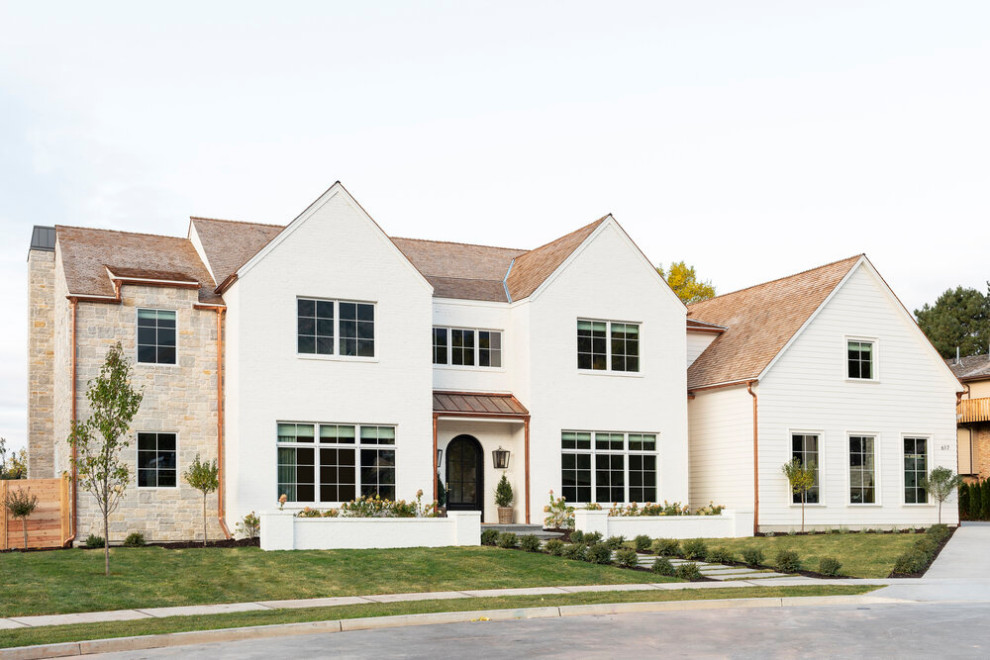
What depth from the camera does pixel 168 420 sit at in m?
24.7

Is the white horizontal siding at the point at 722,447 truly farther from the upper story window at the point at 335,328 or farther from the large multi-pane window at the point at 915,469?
the upper story window at the point at 335,328

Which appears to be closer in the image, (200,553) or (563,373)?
(200,553)

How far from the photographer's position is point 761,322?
31438 millimetres

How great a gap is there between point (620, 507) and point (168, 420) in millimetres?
11416

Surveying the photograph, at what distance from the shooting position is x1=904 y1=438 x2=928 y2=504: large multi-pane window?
3041 cm

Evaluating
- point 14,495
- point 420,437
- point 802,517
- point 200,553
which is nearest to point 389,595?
point 200,553

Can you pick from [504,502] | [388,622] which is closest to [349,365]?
[504,502]

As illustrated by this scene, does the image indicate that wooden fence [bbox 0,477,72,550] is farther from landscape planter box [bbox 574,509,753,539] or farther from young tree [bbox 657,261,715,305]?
young tree [bbox 657,261,715,305]

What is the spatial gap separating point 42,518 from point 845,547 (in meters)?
17.9

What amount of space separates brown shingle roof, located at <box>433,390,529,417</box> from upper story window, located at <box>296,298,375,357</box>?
7.86 ft

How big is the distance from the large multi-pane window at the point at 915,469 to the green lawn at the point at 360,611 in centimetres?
1473

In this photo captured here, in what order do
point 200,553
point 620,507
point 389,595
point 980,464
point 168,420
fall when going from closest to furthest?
1. point 389,595
2. point 200,553
3. point 168,420
4. point 620,507
5. point 980,464

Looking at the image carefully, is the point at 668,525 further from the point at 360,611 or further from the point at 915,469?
the point at 360,611

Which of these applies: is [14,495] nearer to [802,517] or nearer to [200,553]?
[200,553]
